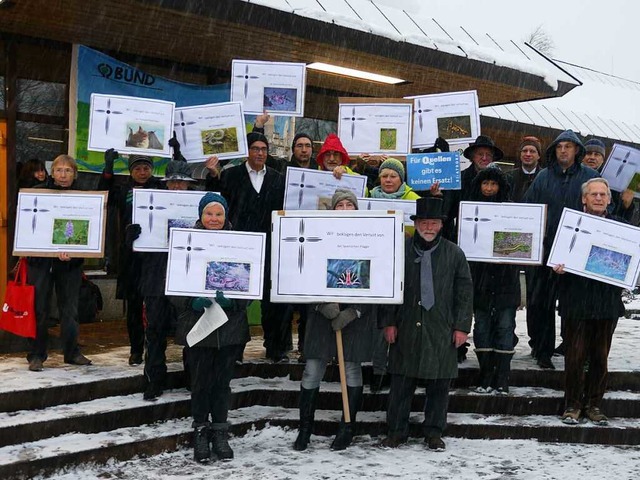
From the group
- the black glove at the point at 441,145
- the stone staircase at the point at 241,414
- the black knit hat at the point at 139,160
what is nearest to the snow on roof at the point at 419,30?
the black glove at the point at 441,145

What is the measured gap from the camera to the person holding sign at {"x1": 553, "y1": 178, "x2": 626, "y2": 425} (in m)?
6.17

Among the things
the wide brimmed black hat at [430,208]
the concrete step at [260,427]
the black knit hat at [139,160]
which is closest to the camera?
the concrete step at [260,427]

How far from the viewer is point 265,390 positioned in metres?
6.82

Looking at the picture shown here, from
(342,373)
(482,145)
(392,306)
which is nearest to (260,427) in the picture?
(342,373)

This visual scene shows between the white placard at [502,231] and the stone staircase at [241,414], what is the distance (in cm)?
126

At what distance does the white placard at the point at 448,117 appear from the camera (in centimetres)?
731

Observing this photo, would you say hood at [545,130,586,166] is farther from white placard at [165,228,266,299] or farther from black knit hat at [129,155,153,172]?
black knit hat at [129,155,153,172]

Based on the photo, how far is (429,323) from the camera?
599cm

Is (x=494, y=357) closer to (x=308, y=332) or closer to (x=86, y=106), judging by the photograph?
(x=308, y=332)

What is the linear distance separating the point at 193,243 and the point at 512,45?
25.3 feet

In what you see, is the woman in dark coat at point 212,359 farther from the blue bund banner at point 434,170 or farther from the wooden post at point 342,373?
the blue bund banner at point 434,170

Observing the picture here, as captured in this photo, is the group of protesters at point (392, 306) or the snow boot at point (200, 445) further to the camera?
the group of protesters at point (392, 306)

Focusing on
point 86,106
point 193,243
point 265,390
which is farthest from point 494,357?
point 86,106

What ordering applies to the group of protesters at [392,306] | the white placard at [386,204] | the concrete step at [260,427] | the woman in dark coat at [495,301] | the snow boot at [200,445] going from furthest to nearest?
the woman in dark coat at [495,301] → the white placard at [386,204] → the group of protesters at [392,306] → the snow boot at [200,445] → the concrete step at [260,427]
